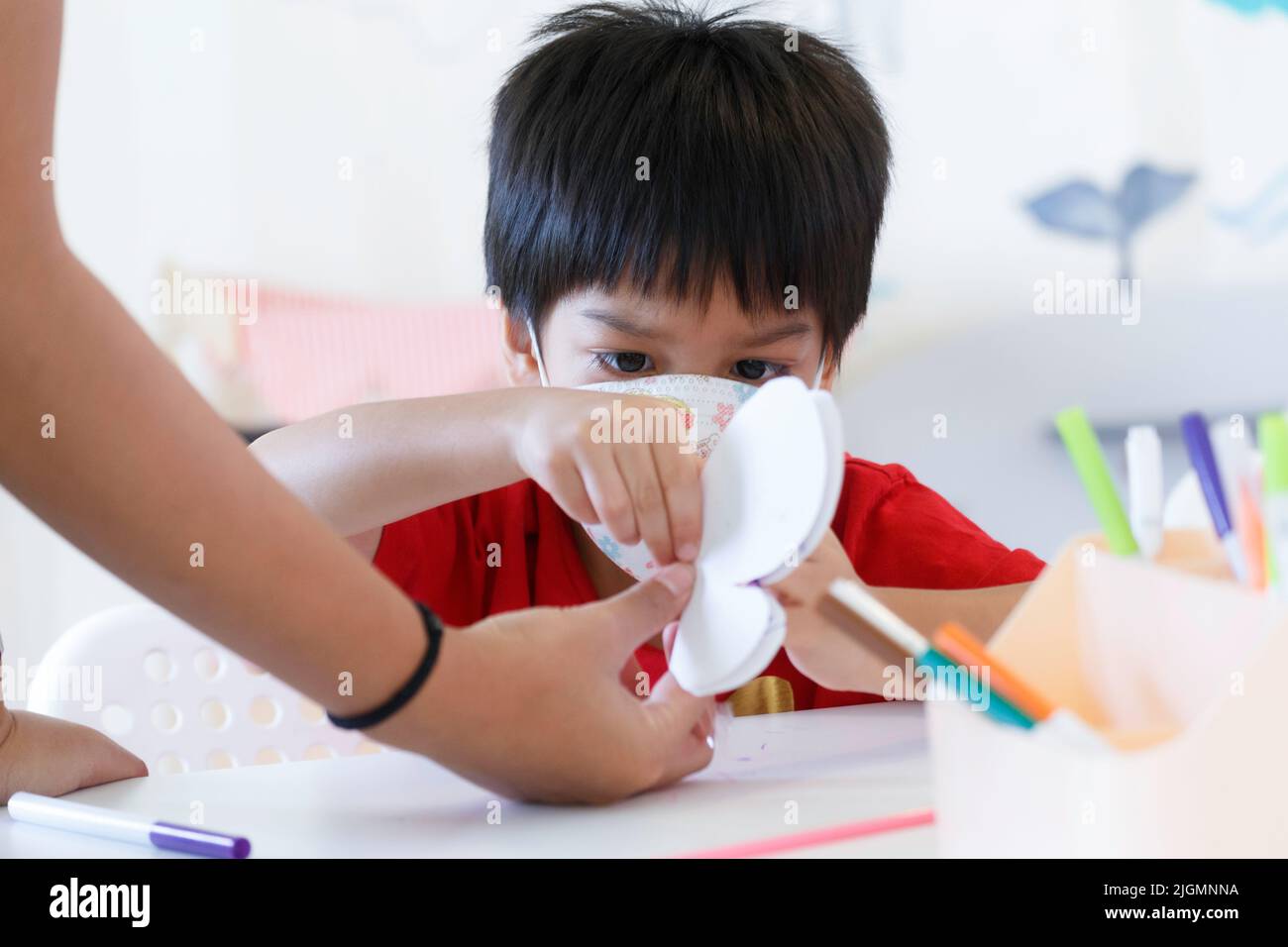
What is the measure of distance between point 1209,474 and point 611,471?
0.89 ft

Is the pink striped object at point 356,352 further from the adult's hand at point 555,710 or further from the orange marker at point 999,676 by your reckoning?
the orange marker at point 999,676

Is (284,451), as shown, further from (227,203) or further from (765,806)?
(227,203)

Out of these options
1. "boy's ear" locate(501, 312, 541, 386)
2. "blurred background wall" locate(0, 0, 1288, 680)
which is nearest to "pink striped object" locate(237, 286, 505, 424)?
"blurred background wall" locate(0, 0, 1288, 680)

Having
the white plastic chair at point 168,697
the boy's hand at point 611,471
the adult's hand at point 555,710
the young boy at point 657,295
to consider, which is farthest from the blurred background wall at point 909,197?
the adult's hand at point 555,710

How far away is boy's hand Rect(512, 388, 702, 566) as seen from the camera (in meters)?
0.57

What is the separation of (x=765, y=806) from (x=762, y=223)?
1.67ft

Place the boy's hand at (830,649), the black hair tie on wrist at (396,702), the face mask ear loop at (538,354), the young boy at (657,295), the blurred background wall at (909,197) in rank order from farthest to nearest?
the blurred background wall at (909,197), the face mask ear loop at (538,354), the young boy at (657,295), the boy's hand at (830,649), the black hair tie on wrist at (396,702)

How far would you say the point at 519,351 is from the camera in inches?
39.6

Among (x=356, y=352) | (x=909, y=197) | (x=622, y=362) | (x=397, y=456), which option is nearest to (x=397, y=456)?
(x=397, y=456)

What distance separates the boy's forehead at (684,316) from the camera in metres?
0.87

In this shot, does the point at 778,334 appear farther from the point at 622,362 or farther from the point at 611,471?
the point at 611,471

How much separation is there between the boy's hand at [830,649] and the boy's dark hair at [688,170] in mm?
241

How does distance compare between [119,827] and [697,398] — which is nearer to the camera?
[119,827]

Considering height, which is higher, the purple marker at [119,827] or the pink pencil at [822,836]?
the purple marker at [119,827]
